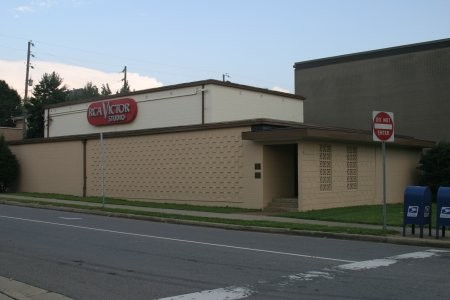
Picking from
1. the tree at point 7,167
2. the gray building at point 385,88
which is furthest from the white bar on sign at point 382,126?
the tree at point 7,167

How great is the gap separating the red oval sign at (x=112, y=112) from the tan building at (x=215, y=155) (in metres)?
0.07

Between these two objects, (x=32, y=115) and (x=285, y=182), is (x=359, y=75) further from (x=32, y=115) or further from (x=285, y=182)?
(x=32, y=115)

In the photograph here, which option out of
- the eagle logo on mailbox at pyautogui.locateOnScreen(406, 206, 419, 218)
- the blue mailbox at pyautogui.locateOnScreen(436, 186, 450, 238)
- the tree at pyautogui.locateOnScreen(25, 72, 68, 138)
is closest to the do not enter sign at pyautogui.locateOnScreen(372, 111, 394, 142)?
the eagle logo on mailbox at pyautogui.locateOnScreen(406, 206, 419, 218)

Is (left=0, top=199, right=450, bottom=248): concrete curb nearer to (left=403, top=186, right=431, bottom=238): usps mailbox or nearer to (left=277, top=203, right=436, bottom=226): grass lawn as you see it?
(left=403, top=186, right=431, bottom=238): usps mailbox

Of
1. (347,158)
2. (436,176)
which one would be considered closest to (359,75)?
(436,176)

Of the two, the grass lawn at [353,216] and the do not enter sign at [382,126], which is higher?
the do not enter sign at [382,126]

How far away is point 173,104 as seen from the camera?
104 feet

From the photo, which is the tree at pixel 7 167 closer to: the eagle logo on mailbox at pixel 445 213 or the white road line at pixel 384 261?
the eagle logo on mailbox at pixel 445 213

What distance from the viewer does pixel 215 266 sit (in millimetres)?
9844

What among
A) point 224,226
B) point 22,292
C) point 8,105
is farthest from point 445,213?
point 8,105

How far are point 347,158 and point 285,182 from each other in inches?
124

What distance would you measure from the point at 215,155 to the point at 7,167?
17.7 meters

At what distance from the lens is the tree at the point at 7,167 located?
116ft

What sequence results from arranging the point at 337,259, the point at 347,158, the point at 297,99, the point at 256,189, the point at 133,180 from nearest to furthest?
the point at 337,259
the point at 256,189
the point at 347,158
the point at 133,180
the point at 297,99
